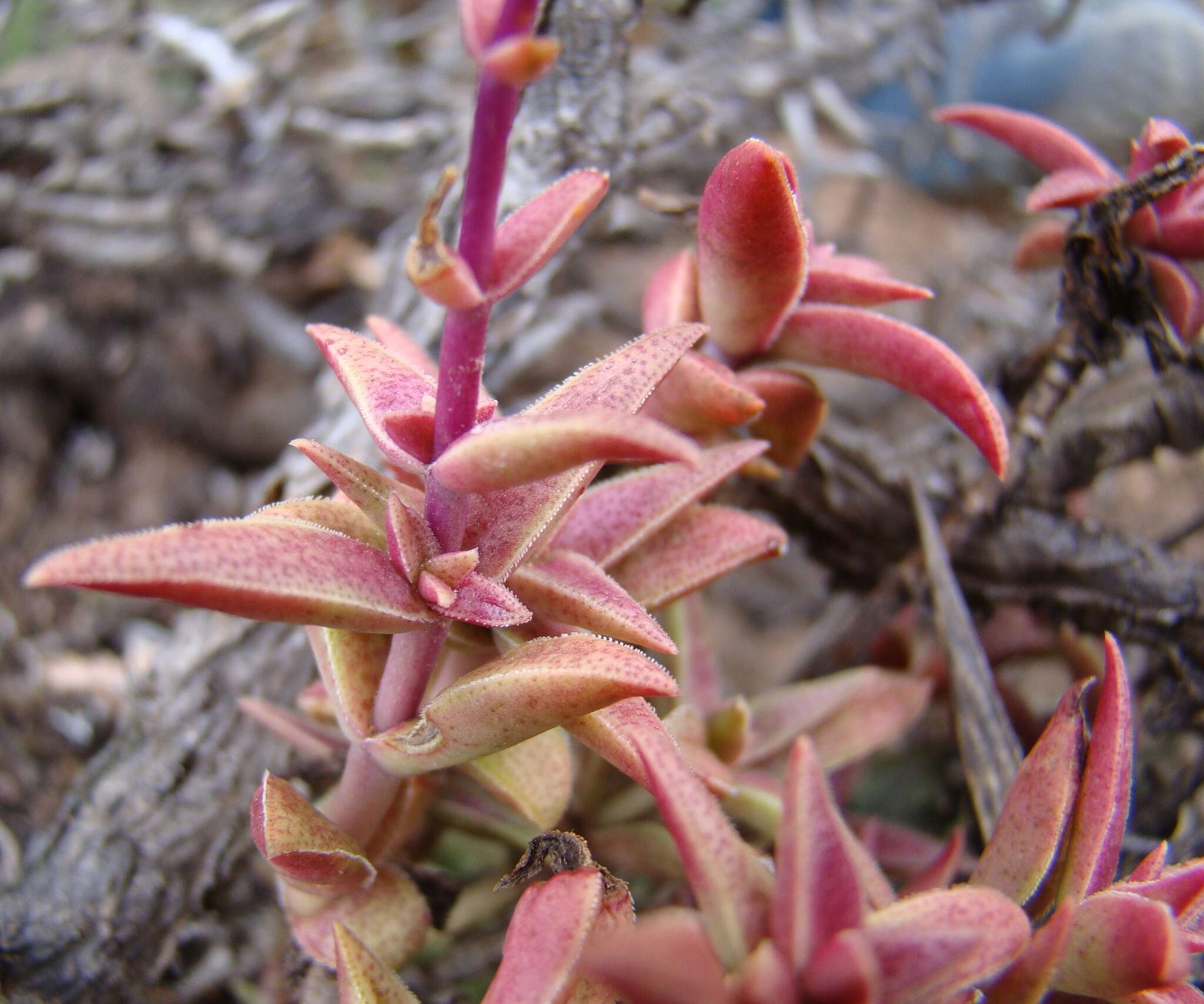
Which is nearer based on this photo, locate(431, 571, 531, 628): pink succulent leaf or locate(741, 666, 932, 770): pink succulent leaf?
locate(431, 571, 531, 628): pink succulent leaf

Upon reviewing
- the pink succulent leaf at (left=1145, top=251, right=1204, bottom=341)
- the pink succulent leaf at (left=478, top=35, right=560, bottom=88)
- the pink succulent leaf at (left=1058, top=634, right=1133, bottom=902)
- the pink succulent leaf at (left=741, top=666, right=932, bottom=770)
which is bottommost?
the pink succulent leaf at (left=741, top=666, right=932, bottom=770)

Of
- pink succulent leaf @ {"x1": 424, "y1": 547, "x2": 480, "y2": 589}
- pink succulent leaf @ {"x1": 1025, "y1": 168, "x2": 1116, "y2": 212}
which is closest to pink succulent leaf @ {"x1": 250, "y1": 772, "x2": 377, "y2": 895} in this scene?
pink succulent leaf @ {"x1": 424, "y1": 547, "x2": 480, "y2": 589}

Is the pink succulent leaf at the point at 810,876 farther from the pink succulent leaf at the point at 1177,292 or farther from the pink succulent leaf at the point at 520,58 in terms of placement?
the pink succulent leaf at the point at 1177,292

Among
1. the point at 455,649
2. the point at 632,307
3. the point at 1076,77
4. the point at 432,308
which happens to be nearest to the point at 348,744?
the point at 455,649

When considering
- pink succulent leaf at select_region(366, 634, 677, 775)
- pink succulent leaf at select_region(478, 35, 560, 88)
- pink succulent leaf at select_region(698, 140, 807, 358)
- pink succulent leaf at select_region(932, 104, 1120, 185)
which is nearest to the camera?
pink succulent leaf at select_region(478, 35, 560, 88)

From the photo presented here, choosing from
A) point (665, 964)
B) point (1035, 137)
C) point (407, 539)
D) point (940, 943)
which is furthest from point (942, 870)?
point (1035, 137)

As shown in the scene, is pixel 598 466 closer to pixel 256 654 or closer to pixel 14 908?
pixel 256 654

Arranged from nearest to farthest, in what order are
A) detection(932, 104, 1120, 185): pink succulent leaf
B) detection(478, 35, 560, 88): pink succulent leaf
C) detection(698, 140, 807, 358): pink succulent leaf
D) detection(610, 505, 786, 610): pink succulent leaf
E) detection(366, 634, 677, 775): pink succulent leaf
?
detection(478, 35, 560, 88): pink succulent leaf, detection(366, 634, 677, 775): pink succulent leaf, detection(698, 140, 807, 358): pink succulent leaf, detection(610, 505, 786, 610): pink succulent leaf, detection(932, 104, 1120, 185): pink succulent leaf

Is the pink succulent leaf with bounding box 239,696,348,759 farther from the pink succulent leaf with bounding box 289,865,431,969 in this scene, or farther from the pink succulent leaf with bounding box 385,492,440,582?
the pink succulent leaf with bounding box 385,492,440,582
